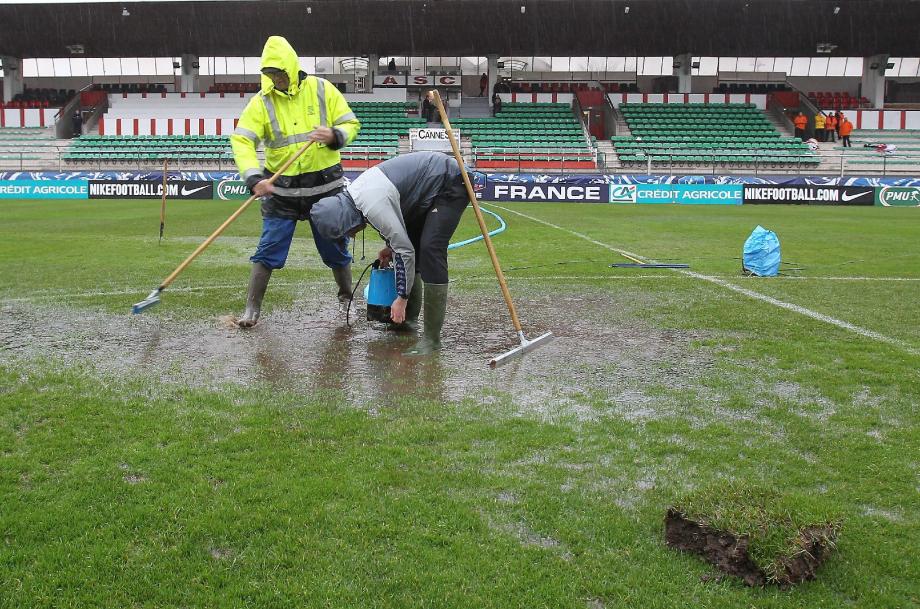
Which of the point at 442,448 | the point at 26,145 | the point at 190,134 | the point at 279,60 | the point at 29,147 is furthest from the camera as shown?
the point at 190,134

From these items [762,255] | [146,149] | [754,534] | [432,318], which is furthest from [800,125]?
[754,534]

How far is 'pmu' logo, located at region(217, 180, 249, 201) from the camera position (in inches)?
1165

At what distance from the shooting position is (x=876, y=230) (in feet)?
58.3

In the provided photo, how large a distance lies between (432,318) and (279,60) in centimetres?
242

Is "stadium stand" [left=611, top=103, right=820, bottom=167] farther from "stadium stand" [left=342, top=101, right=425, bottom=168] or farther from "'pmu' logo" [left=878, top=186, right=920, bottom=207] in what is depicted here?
"stadium stand" [left=342, top=101, right=425, bottom=168]

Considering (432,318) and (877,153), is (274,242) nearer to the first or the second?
(432,318)

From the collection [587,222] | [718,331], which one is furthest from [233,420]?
[587,222]

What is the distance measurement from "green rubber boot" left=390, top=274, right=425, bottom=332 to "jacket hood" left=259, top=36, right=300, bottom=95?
192cm

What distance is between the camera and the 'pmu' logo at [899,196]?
98.6 feet

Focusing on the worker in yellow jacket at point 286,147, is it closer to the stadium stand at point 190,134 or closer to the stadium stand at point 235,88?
the stadium stand at point 190,134

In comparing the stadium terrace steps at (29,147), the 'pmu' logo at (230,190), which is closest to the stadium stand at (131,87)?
the stadium terrace steps at (29,147)

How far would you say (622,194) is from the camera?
100 feet

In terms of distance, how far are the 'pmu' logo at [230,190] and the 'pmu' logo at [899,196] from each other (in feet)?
75.9

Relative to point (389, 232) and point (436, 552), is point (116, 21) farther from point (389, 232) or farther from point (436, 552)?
point (436, 552)
